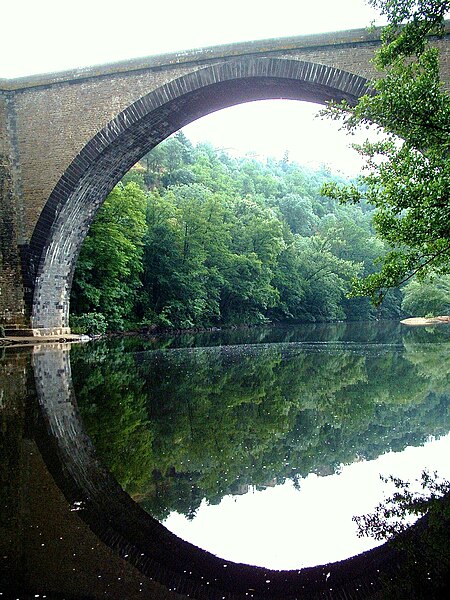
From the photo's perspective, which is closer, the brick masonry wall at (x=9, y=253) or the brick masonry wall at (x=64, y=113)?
the brick masonry wall at (x=64, y=113)

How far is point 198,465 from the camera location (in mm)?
3922

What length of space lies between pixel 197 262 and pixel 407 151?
2436 cm

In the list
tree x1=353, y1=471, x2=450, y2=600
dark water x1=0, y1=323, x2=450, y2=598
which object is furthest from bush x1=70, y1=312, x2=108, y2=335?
tree x1=353, y1=471, x2=450, y2=600

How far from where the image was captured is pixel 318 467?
3.92 metres

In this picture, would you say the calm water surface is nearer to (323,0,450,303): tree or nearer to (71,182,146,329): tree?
(323,0,450,303): tree

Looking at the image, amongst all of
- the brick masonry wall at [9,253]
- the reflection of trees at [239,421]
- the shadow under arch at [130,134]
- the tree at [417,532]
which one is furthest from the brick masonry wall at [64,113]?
the tree at [417,532]

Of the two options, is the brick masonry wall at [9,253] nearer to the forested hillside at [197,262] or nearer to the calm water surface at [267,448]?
the forested hillside at [197,262]

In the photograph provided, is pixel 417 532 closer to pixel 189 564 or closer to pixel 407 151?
pixel 189 564

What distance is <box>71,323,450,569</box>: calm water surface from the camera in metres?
2.85

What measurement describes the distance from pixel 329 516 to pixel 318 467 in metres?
0.88

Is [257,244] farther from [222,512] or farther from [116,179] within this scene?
[222,512]

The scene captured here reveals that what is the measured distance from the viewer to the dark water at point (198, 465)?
260cm

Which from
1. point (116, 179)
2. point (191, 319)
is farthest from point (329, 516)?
point (191, 319)

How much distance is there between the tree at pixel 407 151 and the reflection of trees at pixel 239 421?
1571mm
